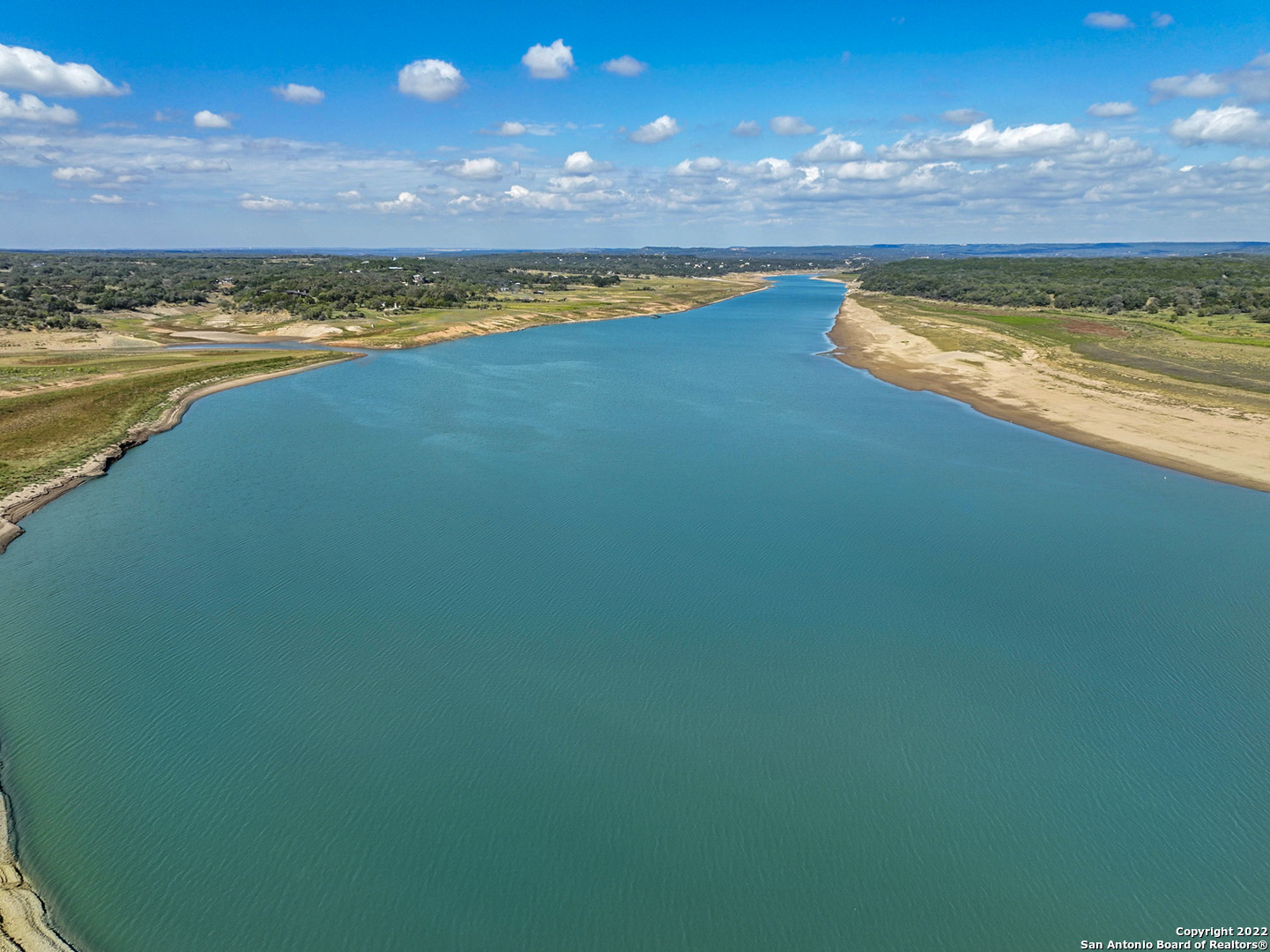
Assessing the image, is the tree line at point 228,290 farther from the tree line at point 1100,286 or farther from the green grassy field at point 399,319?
the tree line at point 1100,286

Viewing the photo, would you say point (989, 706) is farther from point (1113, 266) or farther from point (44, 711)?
point (1113, 266)

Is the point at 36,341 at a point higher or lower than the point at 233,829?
higher

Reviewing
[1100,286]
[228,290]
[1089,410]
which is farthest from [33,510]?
[1100,286]

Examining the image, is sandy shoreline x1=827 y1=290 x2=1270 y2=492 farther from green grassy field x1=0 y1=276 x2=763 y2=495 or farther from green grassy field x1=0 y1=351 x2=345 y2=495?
green grassy field x1=0 y1=351 x2=345 y2=495

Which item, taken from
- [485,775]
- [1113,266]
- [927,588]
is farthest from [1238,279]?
[485,775]

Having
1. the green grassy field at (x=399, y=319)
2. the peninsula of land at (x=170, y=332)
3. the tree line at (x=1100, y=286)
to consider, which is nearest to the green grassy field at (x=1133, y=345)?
the tree line at (x=1100, y=286)

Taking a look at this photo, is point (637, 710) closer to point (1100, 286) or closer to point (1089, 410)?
point (1089, 410)

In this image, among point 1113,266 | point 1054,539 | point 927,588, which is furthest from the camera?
point 1113,266
